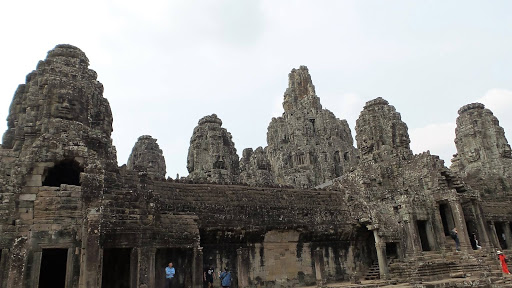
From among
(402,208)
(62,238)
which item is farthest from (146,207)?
(402,208)

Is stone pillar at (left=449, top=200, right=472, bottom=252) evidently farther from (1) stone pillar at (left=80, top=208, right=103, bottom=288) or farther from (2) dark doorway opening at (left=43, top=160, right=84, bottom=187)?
(2) dark doorway opening at (left=43, top=160, right=84, bottom=187)

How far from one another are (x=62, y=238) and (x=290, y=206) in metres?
11.0

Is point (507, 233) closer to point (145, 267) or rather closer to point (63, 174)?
point (145, 267)

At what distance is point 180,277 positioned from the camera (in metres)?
16.1

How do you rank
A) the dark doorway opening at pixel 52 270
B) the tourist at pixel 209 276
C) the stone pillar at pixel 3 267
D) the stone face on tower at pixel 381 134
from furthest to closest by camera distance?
1. the stone face on tower at pixel 381 134
2. the tourist at pixel 209 276
3. the dark doorway opening at pixel 52 270
4. the stone pillar at pixel 3 267

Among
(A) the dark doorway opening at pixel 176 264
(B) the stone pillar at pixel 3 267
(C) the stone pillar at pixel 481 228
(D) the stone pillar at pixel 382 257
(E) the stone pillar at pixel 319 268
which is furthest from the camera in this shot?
(C) the stone pillar at pixel 481 228

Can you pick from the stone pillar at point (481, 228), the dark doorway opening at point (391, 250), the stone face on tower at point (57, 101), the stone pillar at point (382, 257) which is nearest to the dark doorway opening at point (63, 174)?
the stone face on tower at point (57, 101)

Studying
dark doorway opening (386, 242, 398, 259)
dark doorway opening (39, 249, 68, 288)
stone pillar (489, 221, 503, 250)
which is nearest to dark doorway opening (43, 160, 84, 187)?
dark doorway opening (39, 249, 68, 288)

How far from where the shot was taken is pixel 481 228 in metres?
22.7

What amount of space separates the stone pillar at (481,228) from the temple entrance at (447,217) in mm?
1404

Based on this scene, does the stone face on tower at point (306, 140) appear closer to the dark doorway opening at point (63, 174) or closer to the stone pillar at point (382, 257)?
the stone pillar at point (382, 257)

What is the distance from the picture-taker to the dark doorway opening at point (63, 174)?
47.1 feet

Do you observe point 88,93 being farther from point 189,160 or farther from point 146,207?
point 189,160

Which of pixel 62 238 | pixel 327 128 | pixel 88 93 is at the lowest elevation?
pixel 62 238
